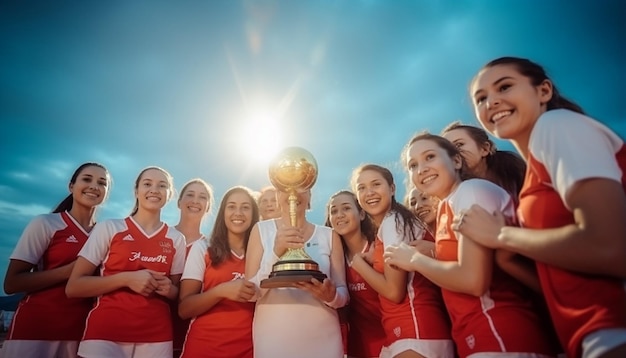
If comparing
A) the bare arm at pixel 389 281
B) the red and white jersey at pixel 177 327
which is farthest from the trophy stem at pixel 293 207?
the red and white jersey at pixel 177 327

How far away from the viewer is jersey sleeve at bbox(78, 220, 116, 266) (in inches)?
163

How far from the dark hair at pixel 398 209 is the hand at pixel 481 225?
1.11 meters

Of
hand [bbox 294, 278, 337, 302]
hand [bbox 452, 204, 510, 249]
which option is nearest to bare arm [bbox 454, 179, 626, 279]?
hand [bbox 452, 204, 510, 249]

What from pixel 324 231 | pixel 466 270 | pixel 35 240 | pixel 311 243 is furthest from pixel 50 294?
pixel 466 270

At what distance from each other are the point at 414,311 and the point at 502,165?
1497mm

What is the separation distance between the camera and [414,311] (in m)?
3.09

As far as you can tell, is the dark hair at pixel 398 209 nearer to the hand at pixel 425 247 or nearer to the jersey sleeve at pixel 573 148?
the hand at pixel 425 247

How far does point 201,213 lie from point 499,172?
379cm

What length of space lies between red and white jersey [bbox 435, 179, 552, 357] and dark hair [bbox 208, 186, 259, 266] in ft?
7.81

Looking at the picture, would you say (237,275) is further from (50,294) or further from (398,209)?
(50,294)

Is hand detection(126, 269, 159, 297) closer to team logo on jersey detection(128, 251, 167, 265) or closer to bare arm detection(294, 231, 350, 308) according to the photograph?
team logo on jersey detection(128, 251, 167, 265)

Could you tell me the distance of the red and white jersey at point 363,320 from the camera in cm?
379

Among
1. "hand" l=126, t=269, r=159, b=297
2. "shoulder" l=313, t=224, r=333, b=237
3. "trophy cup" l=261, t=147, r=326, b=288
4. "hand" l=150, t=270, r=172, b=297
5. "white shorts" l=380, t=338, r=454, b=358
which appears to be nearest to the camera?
"white shorts" l=380, t=338, r=454, b=358

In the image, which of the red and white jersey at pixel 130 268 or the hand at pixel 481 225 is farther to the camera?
the red and white jersey at pixel 130 268
